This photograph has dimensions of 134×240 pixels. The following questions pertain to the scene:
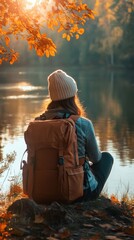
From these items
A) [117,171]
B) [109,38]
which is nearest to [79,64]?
[109,38]

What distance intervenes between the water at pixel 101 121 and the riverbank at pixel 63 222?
5.56ft

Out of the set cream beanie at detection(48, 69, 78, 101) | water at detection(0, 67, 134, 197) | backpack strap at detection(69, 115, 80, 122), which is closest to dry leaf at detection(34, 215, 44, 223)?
backpack strap at detection(69, 115, 80, 122)

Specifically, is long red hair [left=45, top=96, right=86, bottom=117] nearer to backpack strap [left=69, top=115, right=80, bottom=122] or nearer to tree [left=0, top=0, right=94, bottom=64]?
backpack strap [left=69, top=115, right=80, bottom=122]

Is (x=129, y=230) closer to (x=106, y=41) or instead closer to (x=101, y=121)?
(x=101, y=121)

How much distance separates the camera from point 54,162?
4.39m

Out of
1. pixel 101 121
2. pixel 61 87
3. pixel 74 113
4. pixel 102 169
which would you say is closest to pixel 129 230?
pixel 102 169

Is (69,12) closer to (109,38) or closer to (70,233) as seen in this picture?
(70,233)

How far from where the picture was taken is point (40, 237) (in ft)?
12.3

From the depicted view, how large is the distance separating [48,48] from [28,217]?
4.81ft

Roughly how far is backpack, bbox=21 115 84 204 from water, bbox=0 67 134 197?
166cm

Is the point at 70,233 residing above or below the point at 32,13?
below

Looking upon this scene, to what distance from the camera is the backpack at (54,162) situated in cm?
434

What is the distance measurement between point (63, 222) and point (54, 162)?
20.7 inches

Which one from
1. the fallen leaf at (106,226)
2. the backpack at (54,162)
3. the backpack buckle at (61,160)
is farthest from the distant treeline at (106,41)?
the fallen leaf at (106,226)
